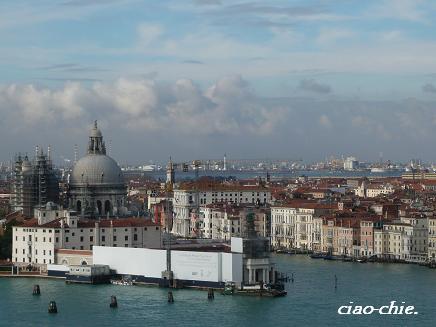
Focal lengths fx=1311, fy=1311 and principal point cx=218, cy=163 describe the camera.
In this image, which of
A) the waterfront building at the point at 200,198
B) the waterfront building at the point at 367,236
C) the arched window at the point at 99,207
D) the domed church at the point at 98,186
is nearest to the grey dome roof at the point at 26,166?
the domed church at the point at 98,186

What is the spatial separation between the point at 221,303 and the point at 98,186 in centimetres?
942

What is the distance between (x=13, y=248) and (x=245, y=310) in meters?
7.61

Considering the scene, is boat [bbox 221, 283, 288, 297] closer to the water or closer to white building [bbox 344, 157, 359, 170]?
the water

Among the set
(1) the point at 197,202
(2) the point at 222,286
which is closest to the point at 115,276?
(2) the point at 222,286

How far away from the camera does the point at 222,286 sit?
2023cm

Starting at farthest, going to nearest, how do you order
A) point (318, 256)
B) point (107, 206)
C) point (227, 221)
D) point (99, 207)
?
point (227, 221)
point (318, 256)
point (107, 206)
point (99, 207)

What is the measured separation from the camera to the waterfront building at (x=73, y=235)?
2377 centimetres

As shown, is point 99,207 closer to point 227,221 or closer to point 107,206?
Answer: point 107,206

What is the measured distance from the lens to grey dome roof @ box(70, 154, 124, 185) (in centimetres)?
2798

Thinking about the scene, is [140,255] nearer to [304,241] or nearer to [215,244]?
[215,244]

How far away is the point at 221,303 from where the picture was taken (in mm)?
19000

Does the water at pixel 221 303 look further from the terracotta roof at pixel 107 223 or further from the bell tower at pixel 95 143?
the bell tower at pixel 95 143

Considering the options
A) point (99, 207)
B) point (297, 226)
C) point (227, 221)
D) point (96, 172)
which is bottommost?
point (297, 226)

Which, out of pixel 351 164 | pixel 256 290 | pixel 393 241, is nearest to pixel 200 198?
→ pixel 393 241
